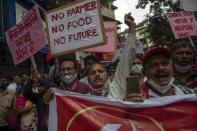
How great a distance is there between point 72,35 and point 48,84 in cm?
107

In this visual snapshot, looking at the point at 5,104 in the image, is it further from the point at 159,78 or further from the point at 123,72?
the point at 159,78

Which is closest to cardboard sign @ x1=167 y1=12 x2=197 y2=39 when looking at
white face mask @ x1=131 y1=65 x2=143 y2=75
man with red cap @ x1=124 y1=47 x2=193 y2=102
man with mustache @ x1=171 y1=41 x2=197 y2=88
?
white face mask @ x1=131 y1=65 x2=143 y2=75

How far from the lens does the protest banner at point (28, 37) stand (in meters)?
3.36

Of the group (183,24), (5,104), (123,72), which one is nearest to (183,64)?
(123,72)

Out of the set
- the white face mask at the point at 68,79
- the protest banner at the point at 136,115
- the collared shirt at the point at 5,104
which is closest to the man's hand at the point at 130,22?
the protest banner at the point at 136,115

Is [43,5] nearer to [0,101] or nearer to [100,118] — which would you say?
[0,101]

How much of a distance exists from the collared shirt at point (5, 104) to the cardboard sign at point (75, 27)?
1.63m

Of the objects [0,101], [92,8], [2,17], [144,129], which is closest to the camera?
[144,129]

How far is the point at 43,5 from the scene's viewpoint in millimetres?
11234

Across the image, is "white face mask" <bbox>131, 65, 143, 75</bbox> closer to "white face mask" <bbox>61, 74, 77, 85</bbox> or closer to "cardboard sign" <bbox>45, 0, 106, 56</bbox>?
"cardboard sign" <bbox>45, 0, 106, 56</bbox>

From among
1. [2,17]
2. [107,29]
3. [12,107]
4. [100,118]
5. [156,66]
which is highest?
[2,17]

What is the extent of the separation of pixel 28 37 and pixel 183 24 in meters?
4.26

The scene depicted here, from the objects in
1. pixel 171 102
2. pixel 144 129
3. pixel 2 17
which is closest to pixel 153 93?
pixel 171 102

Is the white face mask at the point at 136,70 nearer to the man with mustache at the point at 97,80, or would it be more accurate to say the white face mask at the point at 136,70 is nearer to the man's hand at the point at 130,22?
the man with mustache at the point at 97,80
